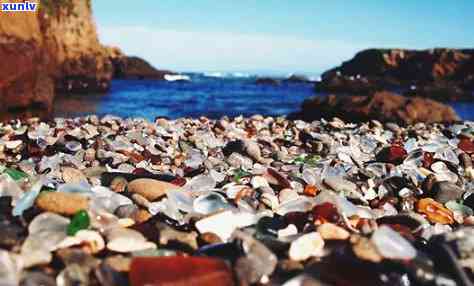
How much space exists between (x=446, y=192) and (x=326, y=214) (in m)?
1.07

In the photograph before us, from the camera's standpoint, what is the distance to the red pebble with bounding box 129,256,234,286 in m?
1.17

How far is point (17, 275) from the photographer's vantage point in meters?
1.18

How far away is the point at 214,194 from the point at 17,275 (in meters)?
0.79

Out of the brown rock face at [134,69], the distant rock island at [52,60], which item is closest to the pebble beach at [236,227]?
the distant rock island at [52,60]

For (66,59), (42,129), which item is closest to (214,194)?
(42,129)

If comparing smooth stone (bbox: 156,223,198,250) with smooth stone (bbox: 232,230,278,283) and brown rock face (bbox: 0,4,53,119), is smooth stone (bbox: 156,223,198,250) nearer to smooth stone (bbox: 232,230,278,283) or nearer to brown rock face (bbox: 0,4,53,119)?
smooth stone (bbox: 232,230,278,283)

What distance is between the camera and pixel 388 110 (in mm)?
9055

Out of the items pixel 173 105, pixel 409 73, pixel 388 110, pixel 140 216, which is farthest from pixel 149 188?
pixel 409 73

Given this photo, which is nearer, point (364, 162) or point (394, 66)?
point (364, 162)

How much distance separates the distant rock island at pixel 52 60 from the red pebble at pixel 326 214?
690cm

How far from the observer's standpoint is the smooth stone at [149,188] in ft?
6.19

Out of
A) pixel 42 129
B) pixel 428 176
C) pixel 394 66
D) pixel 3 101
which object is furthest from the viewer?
pixel 394 66

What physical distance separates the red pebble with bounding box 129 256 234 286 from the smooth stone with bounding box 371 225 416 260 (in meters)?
0.36

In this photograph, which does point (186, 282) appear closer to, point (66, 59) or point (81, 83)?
point (81, 83)
